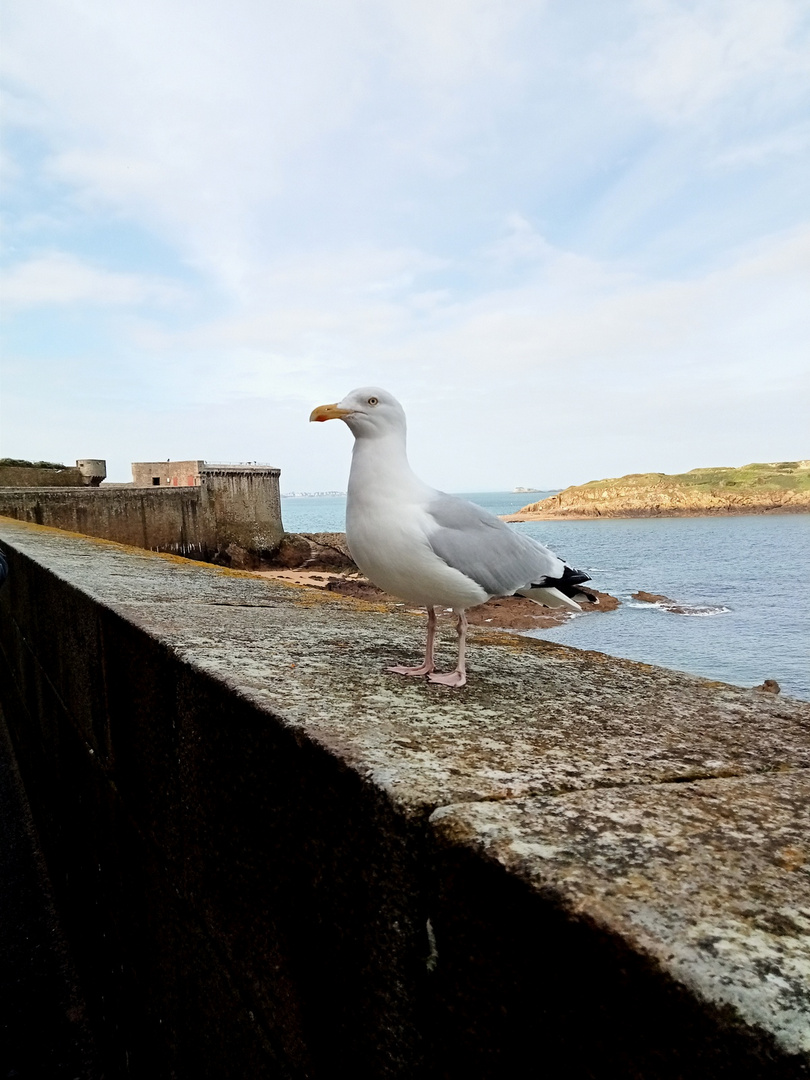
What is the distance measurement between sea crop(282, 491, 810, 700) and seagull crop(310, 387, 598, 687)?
0.55 metres

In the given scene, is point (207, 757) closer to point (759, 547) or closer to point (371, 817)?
point (371, 817)

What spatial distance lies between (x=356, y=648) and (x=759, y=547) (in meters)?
64.3

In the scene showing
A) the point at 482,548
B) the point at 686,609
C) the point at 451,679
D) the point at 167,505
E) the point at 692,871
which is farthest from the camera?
the point at 686,609

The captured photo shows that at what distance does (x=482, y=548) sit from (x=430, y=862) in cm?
111

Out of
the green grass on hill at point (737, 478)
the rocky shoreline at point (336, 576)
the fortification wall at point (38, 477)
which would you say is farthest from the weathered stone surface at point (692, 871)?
the green grass on hill at point (737, 478)

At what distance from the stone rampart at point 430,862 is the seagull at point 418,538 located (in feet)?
0.70

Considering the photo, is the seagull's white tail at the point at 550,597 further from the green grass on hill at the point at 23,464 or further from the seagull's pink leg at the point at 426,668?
the green grass on hill at the point at 23,464

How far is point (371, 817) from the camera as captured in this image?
1014 millimetres

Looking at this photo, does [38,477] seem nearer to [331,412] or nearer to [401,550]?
[331,412]

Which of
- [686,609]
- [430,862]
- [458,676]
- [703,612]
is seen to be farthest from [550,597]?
[686,609]

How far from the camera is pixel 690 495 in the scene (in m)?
105

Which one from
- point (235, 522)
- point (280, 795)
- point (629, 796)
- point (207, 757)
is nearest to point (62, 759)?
point (207, 757)

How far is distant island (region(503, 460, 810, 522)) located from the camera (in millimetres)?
102069

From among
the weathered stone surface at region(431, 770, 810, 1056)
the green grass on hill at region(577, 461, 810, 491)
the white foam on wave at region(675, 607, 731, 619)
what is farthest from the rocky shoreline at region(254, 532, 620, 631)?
the green grass on hill at region(577, 461, 810, 491)
